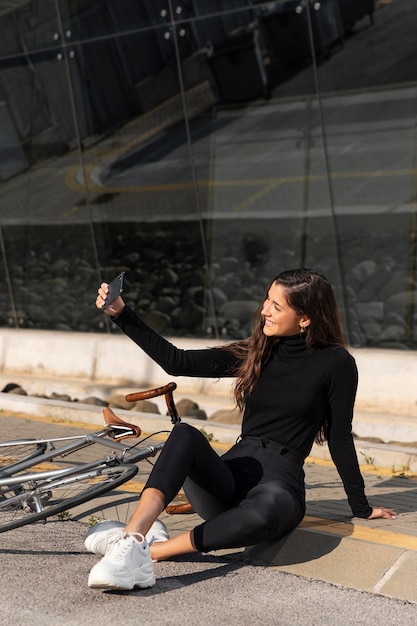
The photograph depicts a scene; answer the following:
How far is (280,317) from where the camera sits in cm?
550

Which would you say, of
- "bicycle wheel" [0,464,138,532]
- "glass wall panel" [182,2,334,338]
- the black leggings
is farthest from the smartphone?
"glass wall panel" [182,2,334,338]

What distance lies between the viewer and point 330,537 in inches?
215

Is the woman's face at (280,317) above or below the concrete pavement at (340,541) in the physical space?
above

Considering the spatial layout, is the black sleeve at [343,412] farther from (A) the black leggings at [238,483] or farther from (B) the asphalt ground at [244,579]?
(B) the asphalt ground at [244,579]

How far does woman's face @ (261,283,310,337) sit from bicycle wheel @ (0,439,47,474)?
127 centimetres

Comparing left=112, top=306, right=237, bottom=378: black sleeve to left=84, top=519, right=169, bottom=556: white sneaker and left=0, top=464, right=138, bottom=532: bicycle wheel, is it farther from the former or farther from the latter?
left=84, top=519, right=169, bottom=556: white sneaker

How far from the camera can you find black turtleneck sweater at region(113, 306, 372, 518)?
544cm

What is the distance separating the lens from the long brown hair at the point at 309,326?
5477 millimetres

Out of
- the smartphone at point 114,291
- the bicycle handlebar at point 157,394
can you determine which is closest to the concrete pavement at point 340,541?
the bicycle handlebar at point 157,394

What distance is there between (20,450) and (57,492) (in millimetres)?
536

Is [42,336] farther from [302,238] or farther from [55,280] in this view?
[302,238]

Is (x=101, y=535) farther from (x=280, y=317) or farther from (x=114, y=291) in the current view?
(x=280, y=317)

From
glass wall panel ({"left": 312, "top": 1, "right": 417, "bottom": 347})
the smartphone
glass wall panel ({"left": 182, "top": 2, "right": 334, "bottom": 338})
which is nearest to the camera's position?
the smartphone

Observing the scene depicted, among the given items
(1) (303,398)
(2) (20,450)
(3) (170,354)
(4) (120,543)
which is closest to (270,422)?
(1) (303,398)
